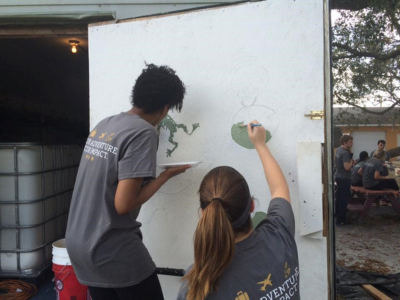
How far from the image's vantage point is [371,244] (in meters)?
5.20

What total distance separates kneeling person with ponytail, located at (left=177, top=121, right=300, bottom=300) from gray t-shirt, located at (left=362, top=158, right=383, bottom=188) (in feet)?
20.8

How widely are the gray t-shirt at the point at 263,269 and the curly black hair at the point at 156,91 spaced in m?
0.81

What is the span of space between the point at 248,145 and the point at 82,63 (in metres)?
4.15

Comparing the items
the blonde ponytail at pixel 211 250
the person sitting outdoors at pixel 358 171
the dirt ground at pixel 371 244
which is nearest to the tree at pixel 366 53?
the person sitting outdoors at pixel 358 171

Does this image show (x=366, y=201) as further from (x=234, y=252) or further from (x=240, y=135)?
(x=234, y=252)

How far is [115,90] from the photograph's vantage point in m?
2.11

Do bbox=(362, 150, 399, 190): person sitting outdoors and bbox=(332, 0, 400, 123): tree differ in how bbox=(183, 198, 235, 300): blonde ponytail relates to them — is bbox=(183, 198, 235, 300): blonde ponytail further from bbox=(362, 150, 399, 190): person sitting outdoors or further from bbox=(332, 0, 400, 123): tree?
bbox=(362, 150, 399, 190): person sitting outdoors

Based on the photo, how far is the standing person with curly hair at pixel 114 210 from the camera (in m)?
1.43

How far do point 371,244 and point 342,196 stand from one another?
1.15 meters

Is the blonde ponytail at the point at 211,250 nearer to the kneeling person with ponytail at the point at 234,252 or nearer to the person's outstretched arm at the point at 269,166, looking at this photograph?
the kneeling person with ponytail at the point at 234,252

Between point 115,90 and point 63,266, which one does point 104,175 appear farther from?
point 63,266

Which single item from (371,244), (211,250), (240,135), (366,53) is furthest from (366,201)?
(211,250)

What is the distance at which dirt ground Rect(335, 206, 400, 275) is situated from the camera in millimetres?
4262

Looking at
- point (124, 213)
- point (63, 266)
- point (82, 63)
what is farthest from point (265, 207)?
point (82, 63)
